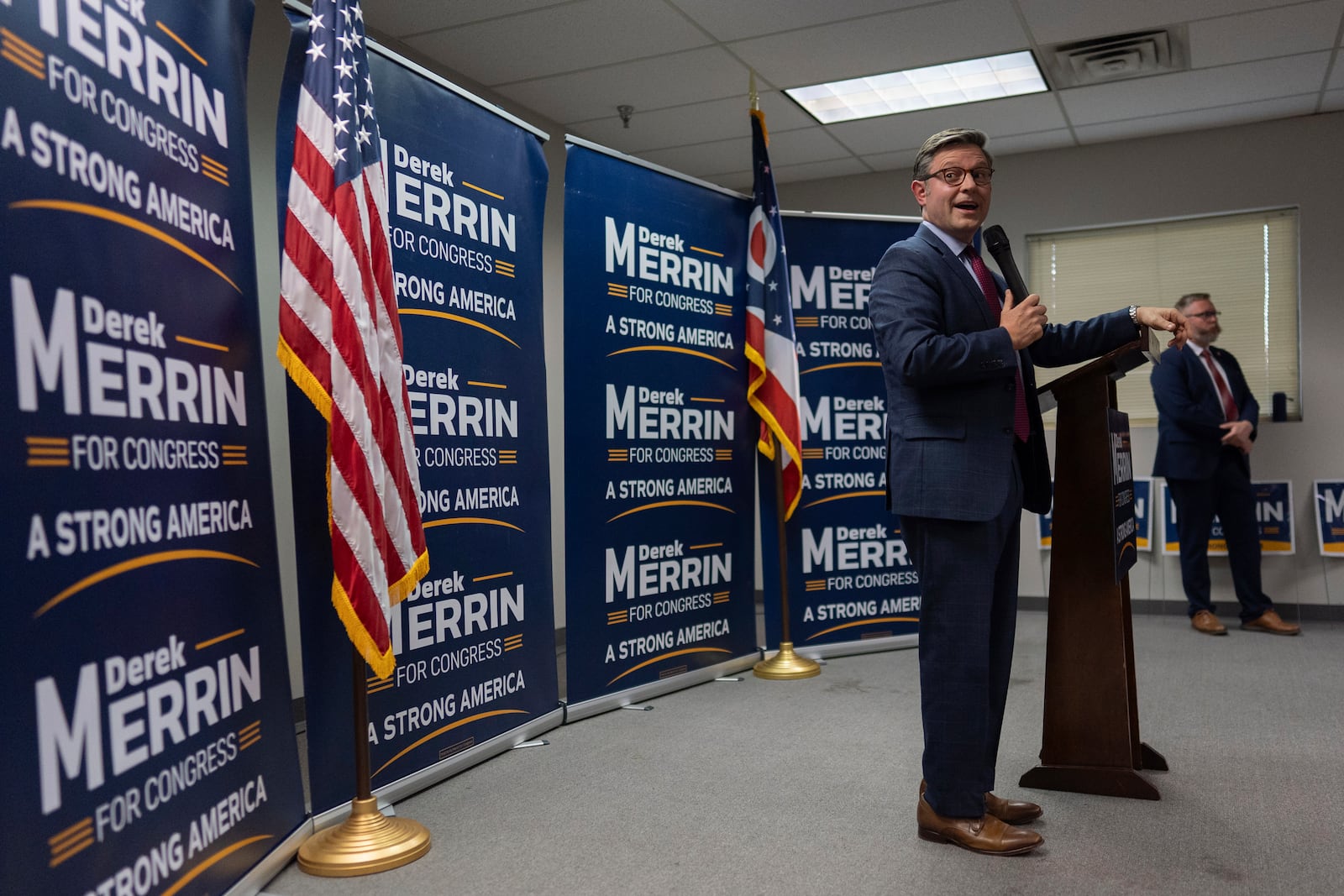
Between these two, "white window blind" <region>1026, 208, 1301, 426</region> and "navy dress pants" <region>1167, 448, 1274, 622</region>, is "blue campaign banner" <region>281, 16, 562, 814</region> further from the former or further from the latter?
"white window blind" <region>1026, 208, 1301, 426</region>

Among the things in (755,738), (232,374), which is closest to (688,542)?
(755,738)

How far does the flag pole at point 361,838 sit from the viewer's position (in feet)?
7.27

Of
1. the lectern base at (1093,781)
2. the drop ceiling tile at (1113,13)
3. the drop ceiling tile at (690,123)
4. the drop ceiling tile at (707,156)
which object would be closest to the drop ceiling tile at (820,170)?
the drop ceiling tile at (707,156)

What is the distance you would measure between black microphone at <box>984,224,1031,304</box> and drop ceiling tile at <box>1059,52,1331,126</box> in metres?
3.24

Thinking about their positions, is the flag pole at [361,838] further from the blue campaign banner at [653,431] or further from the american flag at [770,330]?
the american flag at [770,330]

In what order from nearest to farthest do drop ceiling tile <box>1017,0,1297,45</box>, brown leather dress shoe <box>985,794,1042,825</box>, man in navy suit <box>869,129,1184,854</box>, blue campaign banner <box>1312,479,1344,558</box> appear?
man in navy suit <box>869,129,1184,854</box> < brown leather dress shoe <box>985,794,1042,825</box> < drop ceiling tile <box>1017,0,1297,45</box> < blue campaign banner <box>1312,479,1344,558</box>

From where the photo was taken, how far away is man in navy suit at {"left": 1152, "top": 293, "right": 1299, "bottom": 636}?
16.4 ft

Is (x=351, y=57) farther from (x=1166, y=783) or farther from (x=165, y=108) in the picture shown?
(x=1166, y=783)

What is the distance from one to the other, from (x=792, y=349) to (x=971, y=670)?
215 centimetres

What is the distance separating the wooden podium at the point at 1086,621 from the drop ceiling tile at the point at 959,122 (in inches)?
119

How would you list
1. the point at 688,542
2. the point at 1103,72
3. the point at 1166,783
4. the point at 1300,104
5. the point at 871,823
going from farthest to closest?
1. the point at 1300,104
2. the point at 1103,72
3. the point at 688,542
4. the point at 1166,783
5. the point at 871,823

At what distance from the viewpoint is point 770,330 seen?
414 centimetres

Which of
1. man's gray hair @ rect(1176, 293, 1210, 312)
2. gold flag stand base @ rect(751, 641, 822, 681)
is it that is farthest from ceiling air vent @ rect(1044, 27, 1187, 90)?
gold flag stand base @ rect(751, 641, 822, 681)

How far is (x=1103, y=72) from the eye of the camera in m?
4.71
